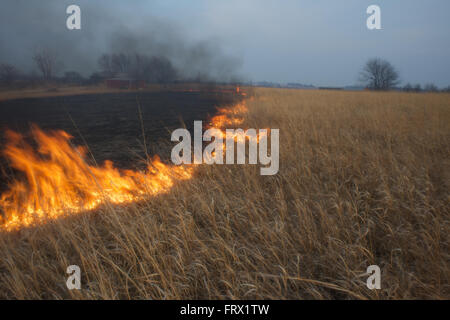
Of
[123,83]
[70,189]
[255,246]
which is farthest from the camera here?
[123,83]

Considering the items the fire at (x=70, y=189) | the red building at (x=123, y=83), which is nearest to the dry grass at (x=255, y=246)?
the fire at (x=70, y=189)

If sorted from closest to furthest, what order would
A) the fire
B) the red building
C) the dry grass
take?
the dry grass, the fire, the red building

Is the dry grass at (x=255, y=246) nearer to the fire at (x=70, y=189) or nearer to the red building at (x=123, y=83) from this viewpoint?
the fire at (x=70, y=189)

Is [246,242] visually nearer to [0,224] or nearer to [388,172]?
[388,172]

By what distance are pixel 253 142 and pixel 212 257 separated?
472 cm

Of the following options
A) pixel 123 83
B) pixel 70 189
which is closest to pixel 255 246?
pixel 70 189

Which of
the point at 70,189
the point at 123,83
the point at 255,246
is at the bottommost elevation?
the point at 255,246

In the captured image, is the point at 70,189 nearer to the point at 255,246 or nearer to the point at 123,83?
the point at 255,246

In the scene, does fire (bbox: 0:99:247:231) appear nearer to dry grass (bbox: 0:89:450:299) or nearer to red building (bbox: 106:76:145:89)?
dry grass (bbox: 0:89:450:299)

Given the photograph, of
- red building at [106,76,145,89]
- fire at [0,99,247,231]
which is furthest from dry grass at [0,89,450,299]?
red building at [106,76,145,89]

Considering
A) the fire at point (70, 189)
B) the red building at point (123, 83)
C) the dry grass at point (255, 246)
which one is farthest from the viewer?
the red building at point (123, 83)

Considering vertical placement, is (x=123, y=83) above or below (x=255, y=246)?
above
